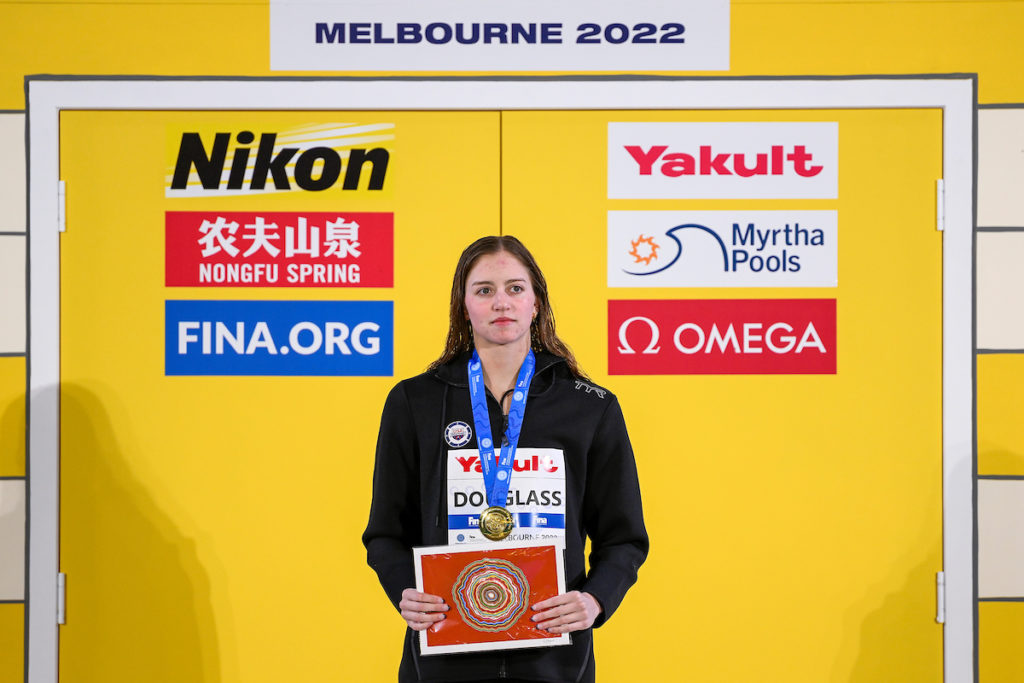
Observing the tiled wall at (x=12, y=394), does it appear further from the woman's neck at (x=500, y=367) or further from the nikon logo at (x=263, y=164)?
the woman's neck at (x=500, y=367)

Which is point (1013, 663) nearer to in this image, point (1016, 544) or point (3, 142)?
point (1016, 544)

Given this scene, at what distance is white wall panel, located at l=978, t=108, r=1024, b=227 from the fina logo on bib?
6.01 feet

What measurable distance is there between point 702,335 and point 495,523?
1137 mm

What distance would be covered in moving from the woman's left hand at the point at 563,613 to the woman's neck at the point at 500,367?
41 cm

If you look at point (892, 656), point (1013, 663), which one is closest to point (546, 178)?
point (892, 656)

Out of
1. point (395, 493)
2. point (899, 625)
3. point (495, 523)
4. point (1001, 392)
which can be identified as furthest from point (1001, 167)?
point (395, 493)

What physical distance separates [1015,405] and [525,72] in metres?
1.81

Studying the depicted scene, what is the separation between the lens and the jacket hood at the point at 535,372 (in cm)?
175

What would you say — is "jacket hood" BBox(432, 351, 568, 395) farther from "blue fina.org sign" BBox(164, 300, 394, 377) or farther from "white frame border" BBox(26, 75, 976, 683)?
"white frame border" BBox(26, 75, 976, 683)

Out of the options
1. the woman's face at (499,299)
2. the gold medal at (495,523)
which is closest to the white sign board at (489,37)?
the woman's face at (499,299)

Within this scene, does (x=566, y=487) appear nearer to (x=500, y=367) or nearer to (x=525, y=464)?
(x=525, y=464)

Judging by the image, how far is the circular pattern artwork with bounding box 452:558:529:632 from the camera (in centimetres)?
159

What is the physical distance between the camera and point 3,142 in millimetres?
2555

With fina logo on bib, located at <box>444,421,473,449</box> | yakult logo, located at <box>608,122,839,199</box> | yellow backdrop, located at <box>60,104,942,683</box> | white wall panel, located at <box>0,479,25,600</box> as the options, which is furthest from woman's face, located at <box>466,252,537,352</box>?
white wall panel, located at <box>0,479,25,600</box>
